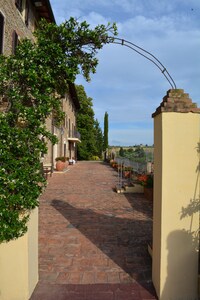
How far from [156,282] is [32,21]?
14439 millimetres

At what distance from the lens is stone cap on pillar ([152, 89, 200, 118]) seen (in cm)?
338

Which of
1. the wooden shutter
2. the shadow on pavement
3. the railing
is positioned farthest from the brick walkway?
the wooden shutter

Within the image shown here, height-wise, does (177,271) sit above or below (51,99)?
below

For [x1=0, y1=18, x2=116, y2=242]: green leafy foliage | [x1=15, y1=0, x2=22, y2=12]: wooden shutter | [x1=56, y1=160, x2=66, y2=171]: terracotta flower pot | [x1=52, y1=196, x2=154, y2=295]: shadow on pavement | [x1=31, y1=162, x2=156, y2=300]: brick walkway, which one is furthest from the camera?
[x1=56, y1=160, x2=66, y2=171]: terracotta flower pot

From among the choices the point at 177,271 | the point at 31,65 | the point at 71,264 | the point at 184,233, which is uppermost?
the point at 31,65

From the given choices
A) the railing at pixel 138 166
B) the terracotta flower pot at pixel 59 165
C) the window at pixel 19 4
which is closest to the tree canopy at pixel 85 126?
the terracotta flower pot at pixel 59 165

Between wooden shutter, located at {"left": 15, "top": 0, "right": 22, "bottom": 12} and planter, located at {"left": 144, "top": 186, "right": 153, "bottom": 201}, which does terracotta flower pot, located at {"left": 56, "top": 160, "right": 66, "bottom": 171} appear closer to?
wooden shutter, located at {"left": 15, "top": 0, "right": 22, "bottom": 12}

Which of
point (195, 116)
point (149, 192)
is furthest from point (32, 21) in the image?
point (195, 116)

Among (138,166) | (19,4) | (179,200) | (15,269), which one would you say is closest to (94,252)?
(15,269)

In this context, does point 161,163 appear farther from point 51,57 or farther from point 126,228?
point 126,228

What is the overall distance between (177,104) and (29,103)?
1917 mm

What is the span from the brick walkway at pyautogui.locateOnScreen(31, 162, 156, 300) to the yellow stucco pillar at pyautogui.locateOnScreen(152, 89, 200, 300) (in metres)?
0.44

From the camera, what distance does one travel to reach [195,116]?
3426 mm

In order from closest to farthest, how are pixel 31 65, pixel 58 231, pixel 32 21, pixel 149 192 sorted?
pixel 31 65 → pixel 58 231 → pixel 149 192 → pixel 32 21
